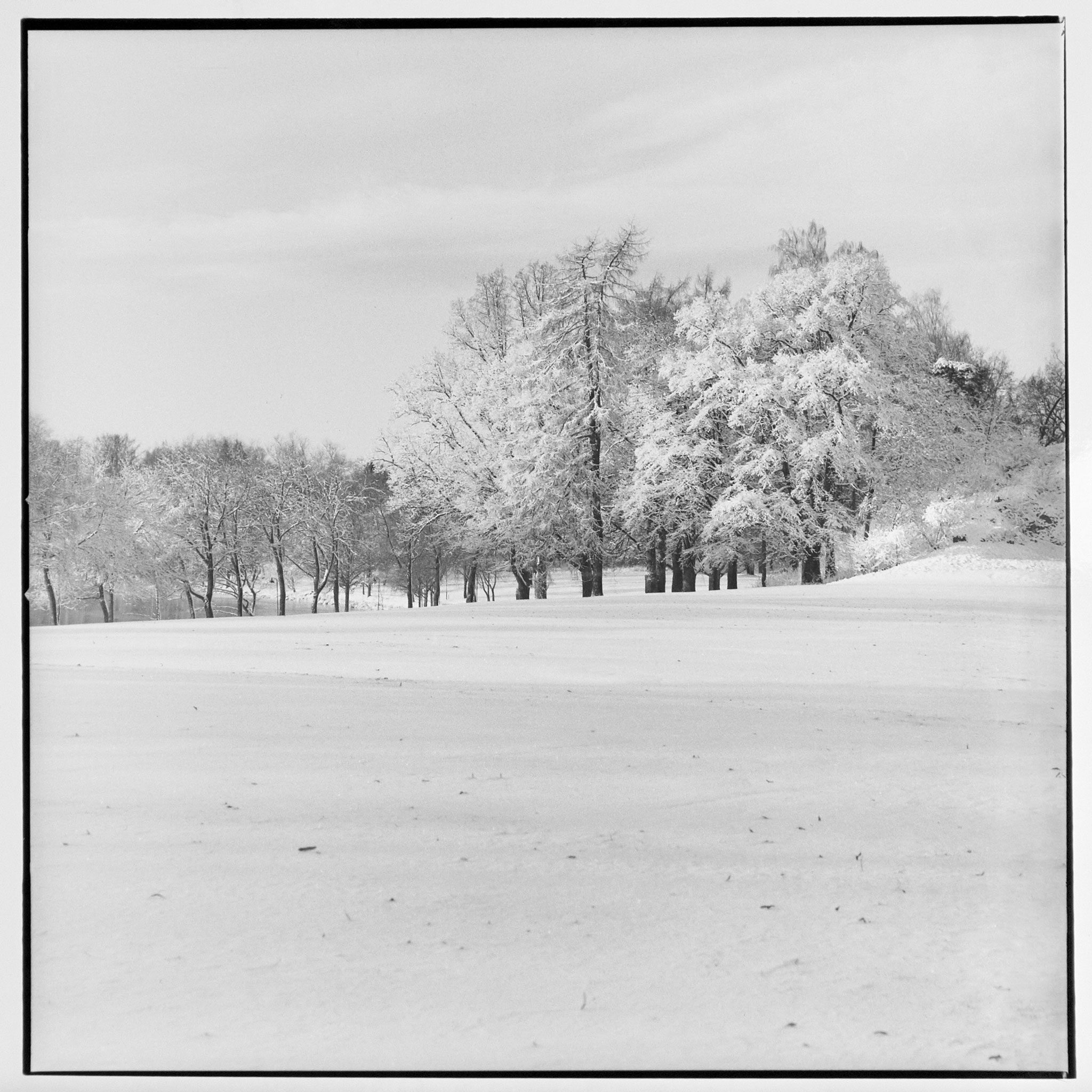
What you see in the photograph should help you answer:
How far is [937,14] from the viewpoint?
7.80ft

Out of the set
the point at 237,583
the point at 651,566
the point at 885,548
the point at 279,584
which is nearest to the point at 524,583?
the point at 651,566

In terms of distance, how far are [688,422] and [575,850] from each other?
1314 millimetres

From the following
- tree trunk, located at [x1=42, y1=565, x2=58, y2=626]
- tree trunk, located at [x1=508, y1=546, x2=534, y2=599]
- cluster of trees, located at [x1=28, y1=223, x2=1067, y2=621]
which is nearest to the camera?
tree trunk, located at [x1=42, y1=565, x2=58, y2=626]

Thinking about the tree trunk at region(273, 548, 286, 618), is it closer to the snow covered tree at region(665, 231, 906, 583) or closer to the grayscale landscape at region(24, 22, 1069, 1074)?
the grayscale landscape at region(24, 22, 1069, 1074)

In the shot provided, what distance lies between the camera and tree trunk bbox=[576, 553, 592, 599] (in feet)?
9.61

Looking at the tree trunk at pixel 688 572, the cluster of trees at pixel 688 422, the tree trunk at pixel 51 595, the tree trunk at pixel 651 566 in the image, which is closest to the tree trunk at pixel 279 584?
the cluster of trees at pixel 688 422

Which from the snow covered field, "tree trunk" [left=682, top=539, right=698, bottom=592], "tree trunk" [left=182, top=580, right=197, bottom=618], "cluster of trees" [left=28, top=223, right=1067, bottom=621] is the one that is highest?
"cluster of trees" [left=28, top=223, right=1067, bottom=621]

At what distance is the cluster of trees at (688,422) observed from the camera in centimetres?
262

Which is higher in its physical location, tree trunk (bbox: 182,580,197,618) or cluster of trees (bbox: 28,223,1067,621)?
cluster of trees (bbox: 28,223,1067,621)

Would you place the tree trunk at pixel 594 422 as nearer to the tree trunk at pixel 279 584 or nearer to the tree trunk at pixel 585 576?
the tree trunk at pixel 585 576

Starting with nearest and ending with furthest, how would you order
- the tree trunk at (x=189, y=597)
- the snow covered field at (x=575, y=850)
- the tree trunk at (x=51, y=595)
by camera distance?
the snow covered field at (x=575, y=850) < the tree trunk at (x=51, y=595) < the tree trunk at (x=189, y=597)

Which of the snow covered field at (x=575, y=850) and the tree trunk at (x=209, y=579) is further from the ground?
the tree trunk at (x=209, y=579)

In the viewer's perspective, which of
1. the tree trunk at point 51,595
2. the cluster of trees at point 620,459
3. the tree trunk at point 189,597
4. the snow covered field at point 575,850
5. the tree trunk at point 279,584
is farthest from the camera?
the tree trunk at point 279,584

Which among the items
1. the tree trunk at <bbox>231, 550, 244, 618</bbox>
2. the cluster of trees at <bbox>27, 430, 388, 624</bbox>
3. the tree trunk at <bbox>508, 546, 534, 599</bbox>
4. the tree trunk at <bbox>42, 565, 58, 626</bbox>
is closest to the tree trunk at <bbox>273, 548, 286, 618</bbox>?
the cluster of trees at <bbox>27, 430, 388, 624</bbox>
